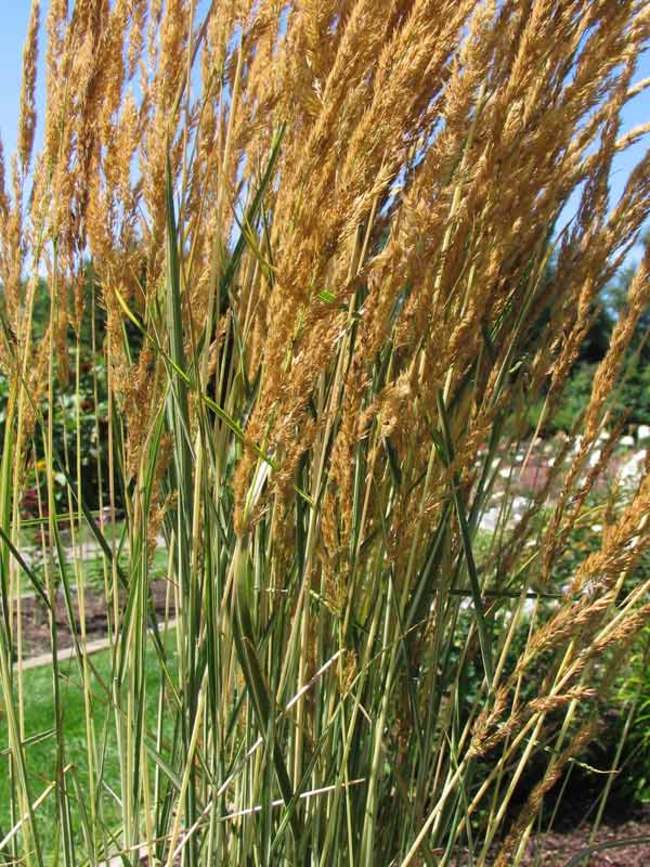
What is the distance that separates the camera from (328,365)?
155 cm

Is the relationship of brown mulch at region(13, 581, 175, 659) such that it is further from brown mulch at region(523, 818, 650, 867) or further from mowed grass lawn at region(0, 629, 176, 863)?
brown mulch at region(523, 818, 650, 867)

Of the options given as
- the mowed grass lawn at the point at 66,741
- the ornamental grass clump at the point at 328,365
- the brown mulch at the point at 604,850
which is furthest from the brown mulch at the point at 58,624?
the ornamental grass clump at the point at 328,365

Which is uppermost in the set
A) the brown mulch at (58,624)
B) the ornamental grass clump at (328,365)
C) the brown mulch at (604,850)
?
the ornamental grass clump at (328,365)

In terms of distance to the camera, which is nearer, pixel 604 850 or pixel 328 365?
pixel 328 365

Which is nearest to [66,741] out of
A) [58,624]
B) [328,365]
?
[58,624]

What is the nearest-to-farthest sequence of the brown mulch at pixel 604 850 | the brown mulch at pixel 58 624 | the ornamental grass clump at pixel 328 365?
the ornamental grass clump at pixel 328 365
the brown mulch at pixel 604 850
the brown mulch at pixel 58 624

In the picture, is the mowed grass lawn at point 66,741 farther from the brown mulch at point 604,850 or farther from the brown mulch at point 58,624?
the brown mulch at point 604,850

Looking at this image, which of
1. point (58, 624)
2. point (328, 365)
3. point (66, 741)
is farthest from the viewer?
point (58, 624)

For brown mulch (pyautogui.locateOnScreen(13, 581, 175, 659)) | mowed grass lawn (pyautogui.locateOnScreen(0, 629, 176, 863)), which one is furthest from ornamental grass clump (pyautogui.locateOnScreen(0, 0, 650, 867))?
brown mulch (pyautogui.locateOnScreen(13, 581, 175, 659))

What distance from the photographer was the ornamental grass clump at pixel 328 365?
1.19m

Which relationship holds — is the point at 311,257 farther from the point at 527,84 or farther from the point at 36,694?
the point at 36,694

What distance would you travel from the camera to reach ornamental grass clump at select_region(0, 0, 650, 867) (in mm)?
1188

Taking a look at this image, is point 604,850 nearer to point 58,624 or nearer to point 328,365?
point 328,365

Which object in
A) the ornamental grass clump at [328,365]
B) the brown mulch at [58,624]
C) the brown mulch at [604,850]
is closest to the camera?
the ornamental grass clump at [328,365]
